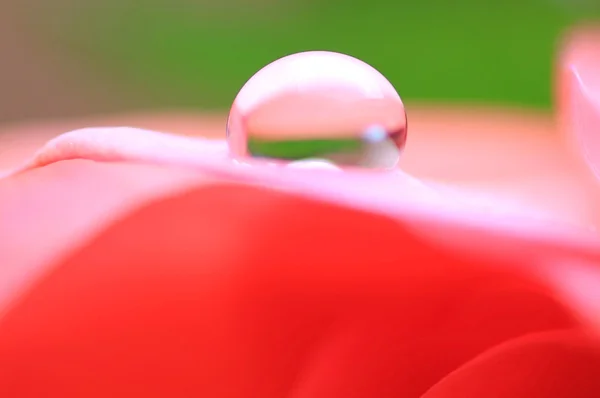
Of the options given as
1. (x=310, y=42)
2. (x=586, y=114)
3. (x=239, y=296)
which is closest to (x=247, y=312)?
(x=239, y=296)

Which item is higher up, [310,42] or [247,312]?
[310,42]

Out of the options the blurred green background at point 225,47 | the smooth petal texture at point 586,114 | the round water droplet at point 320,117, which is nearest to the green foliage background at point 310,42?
the blurred green background at point 225,47

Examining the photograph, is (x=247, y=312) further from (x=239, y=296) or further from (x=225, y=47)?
(x=225, y=47)

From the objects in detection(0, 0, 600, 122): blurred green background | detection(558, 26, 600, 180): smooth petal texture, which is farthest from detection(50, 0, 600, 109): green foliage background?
detection(558, 26, 600, 180): smooth petal texture

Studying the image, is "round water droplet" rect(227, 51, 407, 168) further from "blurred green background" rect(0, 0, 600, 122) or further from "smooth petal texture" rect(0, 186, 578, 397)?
"blurred green background" rect(0, 0, 600, 122)

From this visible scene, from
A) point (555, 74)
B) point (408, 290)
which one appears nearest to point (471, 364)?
point (408, 290)

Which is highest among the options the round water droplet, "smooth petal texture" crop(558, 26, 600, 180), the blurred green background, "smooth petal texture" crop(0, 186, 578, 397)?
the blurred green background
